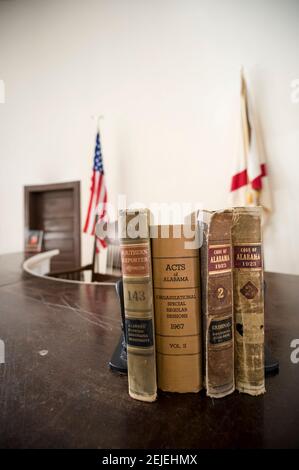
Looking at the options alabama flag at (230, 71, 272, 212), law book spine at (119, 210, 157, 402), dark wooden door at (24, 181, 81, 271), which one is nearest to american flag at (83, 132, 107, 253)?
dark wooden door at (24, 181, 81, 271)

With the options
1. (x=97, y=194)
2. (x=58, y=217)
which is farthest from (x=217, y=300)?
(x=58, y=217)

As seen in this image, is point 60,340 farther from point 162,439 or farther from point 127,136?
point 127,136

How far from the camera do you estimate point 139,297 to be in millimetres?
534

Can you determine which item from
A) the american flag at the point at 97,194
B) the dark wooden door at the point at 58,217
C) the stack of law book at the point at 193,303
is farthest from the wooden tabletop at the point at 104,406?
the dark wooden door at the point at 58,217

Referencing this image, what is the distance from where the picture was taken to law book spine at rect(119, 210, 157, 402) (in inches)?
21.0

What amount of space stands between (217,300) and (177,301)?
70 millimetres

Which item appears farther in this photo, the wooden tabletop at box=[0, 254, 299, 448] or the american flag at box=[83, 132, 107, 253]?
the american flag at box=[83, 132, 107, 253]

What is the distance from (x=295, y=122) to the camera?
2.98m

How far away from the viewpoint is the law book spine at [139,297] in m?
0.53

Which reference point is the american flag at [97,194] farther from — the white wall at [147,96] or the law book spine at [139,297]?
the law book spine at [139,297]

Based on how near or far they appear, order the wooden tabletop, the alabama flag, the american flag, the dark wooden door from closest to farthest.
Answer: the wooden tabletop
the alabama flag
the american flag
the dark wooden door

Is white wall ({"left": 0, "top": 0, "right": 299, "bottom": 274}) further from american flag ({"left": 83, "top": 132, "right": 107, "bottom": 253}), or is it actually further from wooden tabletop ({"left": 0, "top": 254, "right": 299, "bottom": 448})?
wooden tabletop ({"left": 0, "top": 254, "right": 299, "bottom": 448})

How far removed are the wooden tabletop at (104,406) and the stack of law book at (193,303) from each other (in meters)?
0.04

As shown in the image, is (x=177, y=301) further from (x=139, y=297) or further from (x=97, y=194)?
(x=97, y=194)
